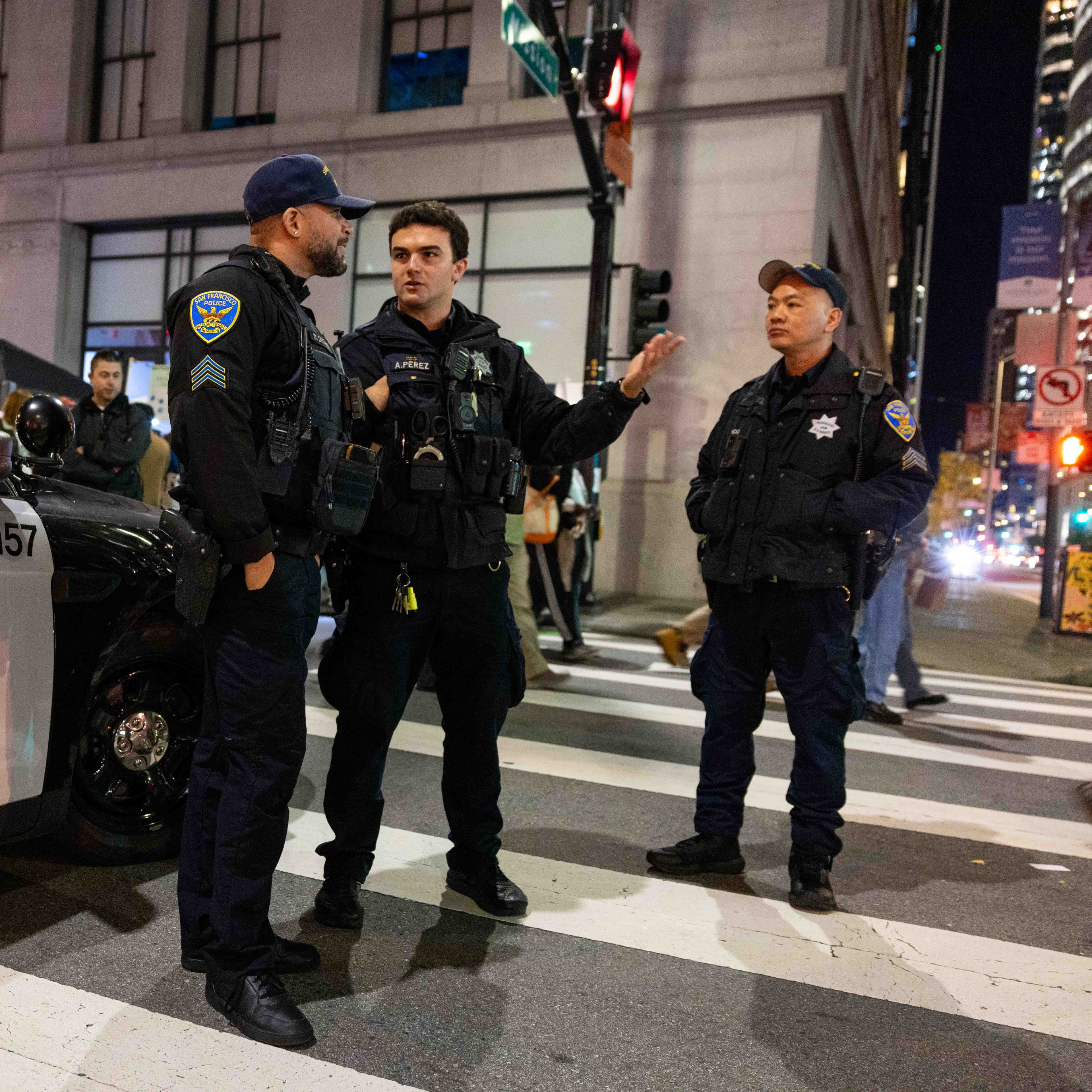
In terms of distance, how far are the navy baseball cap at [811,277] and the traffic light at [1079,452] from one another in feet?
33.7

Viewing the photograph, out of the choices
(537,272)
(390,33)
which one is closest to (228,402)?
(537,272)

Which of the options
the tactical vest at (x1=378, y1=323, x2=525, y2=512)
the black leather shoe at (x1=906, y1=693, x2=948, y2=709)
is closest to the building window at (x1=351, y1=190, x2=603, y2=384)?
the black leather shoe at (x1=906, y1=693, x2=948, y2=709)

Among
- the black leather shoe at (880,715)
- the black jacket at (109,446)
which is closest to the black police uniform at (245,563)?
the black jacket at (109,446)

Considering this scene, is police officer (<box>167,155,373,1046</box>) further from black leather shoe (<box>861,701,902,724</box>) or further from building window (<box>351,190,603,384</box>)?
building window (<box>351,190,603,384</box>)

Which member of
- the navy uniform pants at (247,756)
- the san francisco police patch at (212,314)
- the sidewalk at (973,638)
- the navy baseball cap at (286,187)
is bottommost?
the sidewalk at (973,638)

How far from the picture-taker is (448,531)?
2.99 m

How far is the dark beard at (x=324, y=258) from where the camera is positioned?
2732mm

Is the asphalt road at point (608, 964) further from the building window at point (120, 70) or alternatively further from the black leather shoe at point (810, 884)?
the building window at point (120, 70)

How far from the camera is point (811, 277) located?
3639 millimetres

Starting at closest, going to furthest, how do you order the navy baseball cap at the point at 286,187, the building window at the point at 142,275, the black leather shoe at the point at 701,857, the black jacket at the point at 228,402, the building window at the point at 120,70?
the black jacket at the point at 228,402, the navy baseball cap at the point at 286,187, the black leather shoe at the point at 701,857, the building window at the point at 142,275, the building window at the point at 120,70

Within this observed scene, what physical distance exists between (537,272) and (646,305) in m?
6.42

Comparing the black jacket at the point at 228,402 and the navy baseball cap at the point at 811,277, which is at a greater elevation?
the navy baseball cap at the point at 811,277

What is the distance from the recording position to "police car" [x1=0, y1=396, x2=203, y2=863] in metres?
2.91

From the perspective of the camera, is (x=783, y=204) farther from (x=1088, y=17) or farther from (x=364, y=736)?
(x=1088, y=17)
